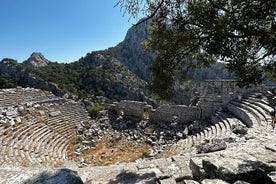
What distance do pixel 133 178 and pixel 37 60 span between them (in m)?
91.4

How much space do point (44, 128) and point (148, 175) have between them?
1568cm

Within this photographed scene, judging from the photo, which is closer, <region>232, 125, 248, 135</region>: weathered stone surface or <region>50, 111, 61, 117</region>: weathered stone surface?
<region>232, 125, 248, 135</region>: weathered stone surface

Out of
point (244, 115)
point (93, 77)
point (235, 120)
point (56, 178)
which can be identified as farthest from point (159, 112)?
point (93, 77)

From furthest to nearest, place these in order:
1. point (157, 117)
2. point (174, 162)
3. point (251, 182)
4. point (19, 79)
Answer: point (19, 79)
point (157, 117)
point (174, 162)
point (251, 182)

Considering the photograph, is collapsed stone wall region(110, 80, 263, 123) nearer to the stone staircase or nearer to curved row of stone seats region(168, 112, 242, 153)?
the stone staircase

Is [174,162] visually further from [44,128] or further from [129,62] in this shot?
[129,62]

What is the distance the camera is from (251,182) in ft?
16.2

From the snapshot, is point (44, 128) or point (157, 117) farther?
point (157, 117)

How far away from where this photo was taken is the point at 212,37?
6809 mm

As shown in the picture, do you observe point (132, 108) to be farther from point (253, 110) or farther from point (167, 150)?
point (253, 110)

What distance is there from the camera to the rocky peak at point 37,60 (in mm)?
Result: 89188

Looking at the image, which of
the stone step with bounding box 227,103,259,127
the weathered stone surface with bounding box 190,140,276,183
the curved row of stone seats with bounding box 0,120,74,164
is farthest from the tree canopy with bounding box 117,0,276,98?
the curved row of stone seats with bounding box 0,120,74,164

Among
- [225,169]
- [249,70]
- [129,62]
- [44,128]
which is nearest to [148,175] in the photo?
[225,169]

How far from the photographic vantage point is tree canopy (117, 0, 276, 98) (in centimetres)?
639
